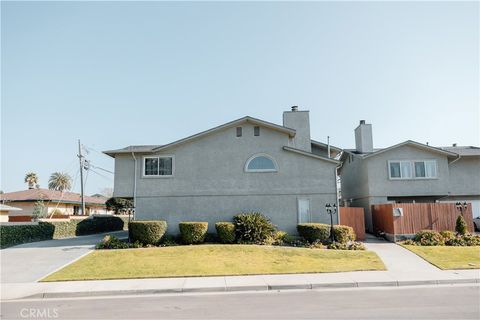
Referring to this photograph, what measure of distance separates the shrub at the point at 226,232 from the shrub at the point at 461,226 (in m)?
12.6

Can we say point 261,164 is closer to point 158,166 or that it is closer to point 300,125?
point 300,125

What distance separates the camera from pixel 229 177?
776 inches

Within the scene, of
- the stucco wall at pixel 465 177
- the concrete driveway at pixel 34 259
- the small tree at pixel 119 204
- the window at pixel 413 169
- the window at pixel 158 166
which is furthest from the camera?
the small tree at pixel 119 204

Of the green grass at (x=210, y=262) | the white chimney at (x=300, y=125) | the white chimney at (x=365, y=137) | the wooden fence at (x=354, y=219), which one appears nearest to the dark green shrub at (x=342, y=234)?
the green grass at (x=210, y=262)

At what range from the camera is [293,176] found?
19641 mm

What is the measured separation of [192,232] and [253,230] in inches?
127

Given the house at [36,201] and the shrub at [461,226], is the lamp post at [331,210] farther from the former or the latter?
the house at [36,201]

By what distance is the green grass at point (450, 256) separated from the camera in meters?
13.2

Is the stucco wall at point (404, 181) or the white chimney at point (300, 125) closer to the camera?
the stucco wall at point (404, 181)

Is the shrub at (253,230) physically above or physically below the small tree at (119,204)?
below

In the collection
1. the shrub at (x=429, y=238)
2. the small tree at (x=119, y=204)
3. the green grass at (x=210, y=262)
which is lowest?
the green grass at (x=210, y=262)

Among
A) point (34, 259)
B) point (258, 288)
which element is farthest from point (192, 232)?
point (258, 288)

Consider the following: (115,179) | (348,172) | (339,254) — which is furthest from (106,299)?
(348,172)

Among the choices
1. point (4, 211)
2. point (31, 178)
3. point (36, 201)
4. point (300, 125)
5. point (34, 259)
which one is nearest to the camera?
point (34, 259)
